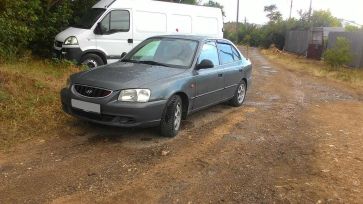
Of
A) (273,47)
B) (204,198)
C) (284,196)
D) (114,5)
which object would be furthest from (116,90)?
(273,47)

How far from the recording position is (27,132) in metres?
6.05

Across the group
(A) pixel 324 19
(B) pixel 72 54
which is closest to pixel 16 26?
(B) pixel 72 54

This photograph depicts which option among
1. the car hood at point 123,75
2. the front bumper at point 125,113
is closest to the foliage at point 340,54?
the car hood at point 123,75

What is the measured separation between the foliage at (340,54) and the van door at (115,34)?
36.5 feet

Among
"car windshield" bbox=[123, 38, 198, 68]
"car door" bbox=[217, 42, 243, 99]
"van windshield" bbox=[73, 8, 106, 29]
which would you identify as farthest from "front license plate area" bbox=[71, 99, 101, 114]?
"van windshield" bbox=[73, 8, 106, 29]

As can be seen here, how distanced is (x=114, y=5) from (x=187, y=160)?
760 cm

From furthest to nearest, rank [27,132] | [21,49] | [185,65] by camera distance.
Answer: [21,49] → [185,65] → [27,132]

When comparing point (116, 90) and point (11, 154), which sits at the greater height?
point (116, 90)

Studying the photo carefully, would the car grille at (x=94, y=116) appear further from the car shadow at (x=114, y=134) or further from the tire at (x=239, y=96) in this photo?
the tire at (x=239, y=96)

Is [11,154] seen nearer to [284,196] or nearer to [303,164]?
[284,196]

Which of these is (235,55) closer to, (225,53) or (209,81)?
(225,53)

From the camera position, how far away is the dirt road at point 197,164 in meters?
4.34

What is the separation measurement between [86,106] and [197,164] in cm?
181

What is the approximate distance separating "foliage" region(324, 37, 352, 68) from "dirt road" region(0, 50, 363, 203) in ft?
38.9
